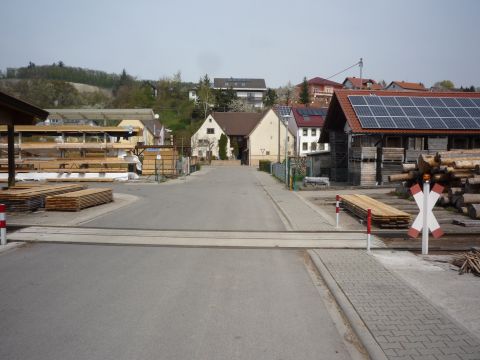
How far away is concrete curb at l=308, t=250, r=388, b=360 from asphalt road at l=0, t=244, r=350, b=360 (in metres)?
0.25

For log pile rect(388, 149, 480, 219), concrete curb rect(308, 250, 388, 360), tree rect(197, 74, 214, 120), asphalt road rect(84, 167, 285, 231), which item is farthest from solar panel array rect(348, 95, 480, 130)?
tree rect(197, 74, 214, 120)

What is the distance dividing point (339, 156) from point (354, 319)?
27.8m

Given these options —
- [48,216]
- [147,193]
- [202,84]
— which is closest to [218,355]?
[48,216]

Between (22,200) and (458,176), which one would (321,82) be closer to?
(458,176)

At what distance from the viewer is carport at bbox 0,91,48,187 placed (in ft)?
50.3

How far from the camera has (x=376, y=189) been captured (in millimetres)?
25000

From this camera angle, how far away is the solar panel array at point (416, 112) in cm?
2664

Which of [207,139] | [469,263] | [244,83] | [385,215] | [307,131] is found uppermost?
[244,83]

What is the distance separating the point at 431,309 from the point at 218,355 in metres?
3.13

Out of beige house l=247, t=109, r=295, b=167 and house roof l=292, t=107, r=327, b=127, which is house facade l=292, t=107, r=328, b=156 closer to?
house roof l=292, t=107, r=327, b=127

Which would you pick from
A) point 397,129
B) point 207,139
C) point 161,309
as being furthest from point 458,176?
point 207,139

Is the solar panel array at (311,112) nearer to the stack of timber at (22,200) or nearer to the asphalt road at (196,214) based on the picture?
the asphalt road at (196,214)

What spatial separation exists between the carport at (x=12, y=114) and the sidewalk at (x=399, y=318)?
12.7m

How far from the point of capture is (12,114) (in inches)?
640
